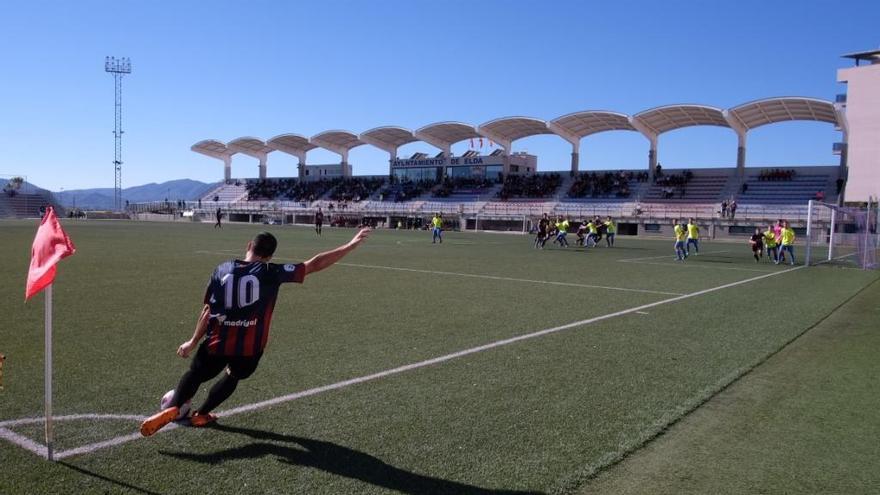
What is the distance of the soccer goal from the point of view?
72.4 ft

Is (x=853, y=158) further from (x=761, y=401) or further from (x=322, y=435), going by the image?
(x=322, y=435)

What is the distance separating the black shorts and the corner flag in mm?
895

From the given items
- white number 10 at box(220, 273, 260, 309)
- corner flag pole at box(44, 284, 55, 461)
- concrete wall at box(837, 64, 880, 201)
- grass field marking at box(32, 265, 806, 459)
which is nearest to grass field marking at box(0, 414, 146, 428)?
grass field marking at box(32, 265, 806, 459)

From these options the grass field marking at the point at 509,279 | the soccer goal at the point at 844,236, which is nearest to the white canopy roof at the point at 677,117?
the soccer goal at the point at 844,236

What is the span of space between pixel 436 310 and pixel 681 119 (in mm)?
49770

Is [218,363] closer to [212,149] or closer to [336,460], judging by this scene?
[336,460]

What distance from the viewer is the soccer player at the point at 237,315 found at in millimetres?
4324

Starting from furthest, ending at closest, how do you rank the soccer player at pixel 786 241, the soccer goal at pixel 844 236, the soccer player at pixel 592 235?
1. the soccer player at pixel 592 235
2. the soccer player at pixel 786 241
3. the soccer goal at pixel 844 236

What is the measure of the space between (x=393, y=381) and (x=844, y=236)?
33995 mm

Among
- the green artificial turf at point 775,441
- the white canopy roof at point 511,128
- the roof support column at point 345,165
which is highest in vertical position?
the white canopy roof at point 511,128

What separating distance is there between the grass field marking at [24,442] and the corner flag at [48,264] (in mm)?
54

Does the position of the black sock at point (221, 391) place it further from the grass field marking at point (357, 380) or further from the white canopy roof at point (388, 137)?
the white canopy roof at point (388, 137)

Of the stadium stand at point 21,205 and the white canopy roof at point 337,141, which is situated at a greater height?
the white canopy roof at point 337,141

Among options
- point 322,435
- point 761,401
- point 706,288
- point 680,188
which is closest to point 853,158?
point 680,188
